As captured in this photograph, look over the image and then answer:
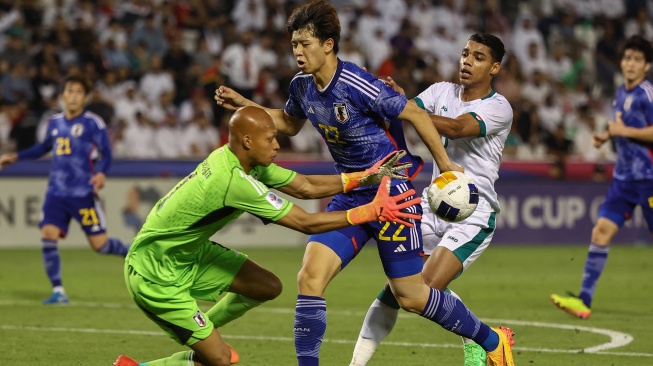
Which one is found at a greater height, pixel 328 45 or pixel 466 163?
pixel 328 45

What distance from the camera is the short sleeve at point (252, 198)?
625 cm

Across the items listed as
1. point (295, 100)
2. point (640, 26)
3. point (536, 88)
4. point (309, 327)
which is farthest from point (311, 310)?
point (640, 26)

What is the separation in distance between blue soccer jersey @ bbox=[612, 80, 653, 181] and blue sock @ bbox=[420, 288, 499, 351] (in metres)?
4.69

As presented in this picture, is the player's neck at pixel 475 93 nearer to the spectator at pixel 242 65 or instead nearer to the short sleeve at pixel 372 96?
the short sleeve at pixel 372 96

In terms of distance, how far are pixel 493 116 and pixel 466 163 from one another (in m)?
0.41

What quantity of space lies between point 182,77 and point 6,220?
4.49 m

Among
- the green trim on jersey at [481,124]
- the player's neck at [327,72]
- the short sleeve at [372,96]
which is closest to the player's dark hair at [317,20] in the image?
the player's neck at [327,72]

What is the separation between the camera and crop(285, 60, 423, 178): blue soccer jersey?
6.71 meters

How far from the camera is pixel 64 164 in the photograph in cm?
1222

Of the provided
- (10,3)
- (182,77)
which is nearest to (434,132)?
(182,77)

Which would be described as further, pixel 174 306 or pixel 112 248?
pixel 112 248

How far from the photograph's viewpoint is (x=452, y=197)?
656cm

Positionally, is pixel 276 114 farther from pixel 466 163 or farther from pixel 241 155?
pixel 466 163

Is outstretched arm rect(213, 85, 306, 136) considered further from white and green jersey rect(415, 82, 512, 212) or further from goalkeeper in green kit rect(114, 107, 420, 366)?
white and green jersey rect(415, 82, 512, 212)
